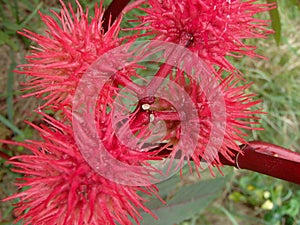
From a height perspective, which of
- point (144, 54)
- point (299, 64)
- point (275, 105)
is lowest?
point (275, 105)

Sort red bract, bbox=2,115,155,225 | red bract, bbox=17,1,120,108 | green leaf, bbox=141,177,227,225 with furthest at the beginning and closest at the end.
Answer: green leaf, bbox=141,177,227,225, red bract, bbox=17,1,120,108, red bract, bbox=2,115,155,225

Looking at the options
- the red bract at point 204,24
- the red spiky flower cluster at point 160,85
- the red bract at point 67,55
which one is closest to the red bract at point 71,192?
the red spiky flower cluster at point 160,85

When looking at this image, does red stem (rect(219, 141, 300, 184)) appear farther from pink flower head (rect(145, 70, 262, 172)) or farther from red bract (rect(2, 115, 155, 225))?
red bract (rect(2, 115, 155, 225))

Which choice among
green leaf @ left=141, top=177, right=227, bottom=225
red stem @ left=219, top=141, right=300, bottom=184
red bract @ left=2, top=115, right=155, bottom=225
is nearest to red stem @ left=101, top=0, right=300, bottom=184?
red stem @ left=219, top=141, right=300, bottom=184

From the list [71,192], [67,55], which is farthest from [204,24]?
[71,192]

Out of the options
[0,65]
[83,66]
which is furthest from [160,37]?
[0,65]

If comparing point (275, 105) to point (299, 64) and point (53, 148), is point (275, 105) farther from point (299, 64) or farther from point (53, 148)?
point (53, 148)
